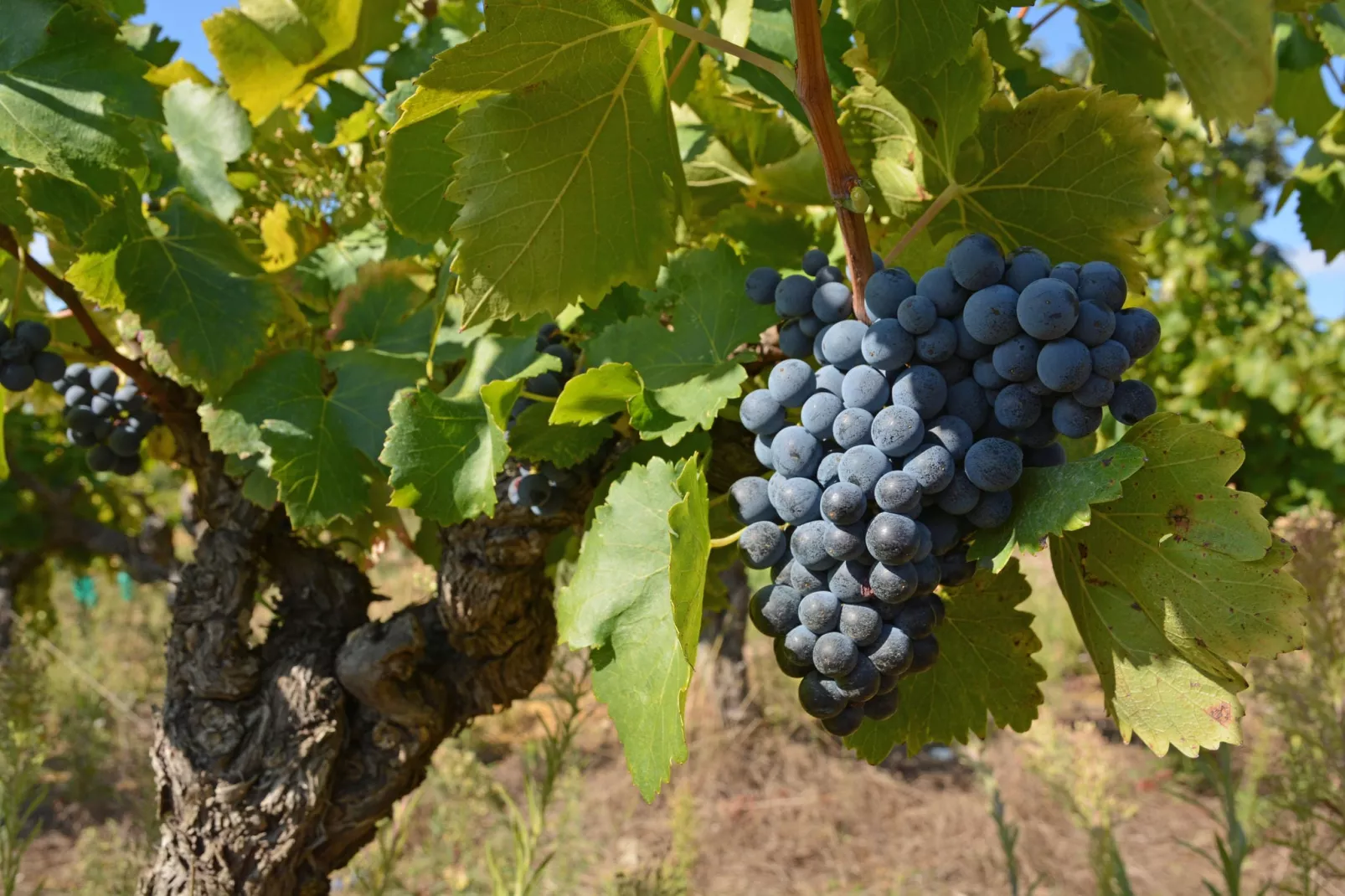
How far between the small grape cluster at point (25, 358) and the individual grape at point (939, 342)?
1348mm

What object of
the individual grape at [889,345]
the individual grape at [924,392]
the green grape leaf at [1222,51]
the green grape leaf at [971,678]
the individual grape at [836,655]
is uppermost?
the green grape leaf at [1222,51]

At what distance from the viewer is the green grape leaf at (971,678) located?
967mm

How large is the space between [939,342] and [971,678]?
43 cm

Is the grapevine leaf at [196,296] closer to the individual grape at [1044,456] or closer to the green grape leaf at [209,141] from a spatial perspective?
the green grape leaf at [209,141]

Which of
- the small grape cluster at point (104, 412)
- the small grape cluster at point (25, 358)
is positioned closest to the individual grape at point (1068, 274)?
the small grape cluster at point (25, 358)

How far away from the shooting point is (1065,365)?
68cm

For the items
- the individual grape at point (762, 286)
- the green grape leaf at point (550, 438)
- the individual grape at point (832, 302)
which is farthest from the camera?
the green grape leaf at point (550, 438)

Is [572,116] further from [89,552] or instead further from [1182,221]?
[89,552]

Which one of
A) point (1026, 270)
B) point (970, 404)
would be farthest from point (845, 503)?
point (1026, 270)

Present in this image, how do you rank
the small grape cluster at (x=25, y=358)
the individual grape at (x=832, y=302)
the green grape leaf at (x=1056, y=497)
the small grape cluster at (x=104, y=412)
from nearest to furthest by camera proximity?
the green grape leaf at (x=1056, y=497) < the individual grape at (x=832, y=302) < the small grape cluster at (x=25, y=358) < the small grape cluster at (x=104, y=412)

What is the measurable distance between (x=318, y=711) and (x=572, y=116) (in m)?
1.13

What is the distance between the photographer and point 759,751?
6422 mm

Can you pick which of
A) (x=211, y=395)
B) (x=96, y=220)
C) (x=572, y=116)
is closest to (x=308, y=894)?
(x=211, y=395)

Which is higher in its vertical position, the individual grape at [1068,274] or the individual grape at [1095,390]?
the individual grape at [1068,274]
